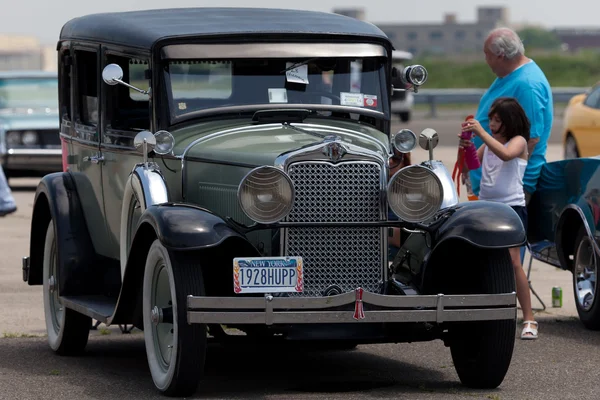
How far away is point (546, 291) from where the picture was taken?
→ 10547 mm

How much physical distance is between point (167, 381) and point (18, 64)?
390 feet

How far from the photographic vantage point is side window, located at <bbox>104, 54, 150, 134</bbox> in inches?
298

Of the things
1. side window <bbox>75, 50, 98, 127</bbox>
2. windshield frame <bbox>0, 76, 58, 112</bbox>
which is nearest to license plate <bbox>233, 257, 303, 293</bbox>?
side window <bbox>75, 50, 98, 127</bbox>

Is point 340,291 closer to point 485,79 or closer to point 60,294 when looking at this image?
point 60,294

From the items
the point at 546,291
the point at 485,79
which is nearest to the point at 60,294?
the point at 546,291

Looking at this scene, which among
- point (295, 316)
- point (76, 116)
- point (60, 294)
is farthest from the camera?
point (76, 116)

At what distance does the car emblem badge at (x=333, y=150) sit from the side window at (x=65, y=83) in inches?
103

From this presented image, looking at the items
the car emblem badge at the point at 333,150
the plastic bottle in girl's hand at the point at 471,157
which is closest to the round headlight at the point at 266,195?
the car emblem badge at the point at 333,150

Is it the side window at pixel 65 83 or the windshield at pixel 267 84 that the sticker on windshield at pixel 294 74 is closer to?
the windshield at pixel 267 84

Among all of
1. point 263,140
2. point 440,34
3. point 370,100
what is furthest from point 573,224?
point 440,34

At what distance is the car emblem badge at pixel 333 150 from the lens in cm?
655

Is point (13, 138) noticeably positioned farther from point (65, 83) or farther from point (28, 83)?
point (65, 83)

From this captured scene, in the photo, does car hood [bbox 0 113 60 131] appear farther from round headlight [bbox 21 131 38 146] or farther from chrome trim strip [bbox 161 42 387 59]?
chrome trim strip [bbox 161 42 387 59]

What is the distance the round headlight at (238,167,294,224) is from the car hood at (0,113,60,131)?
13.0 meters
